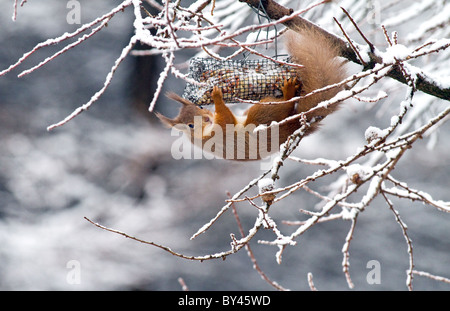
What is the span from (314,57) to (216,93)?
52 centimetres

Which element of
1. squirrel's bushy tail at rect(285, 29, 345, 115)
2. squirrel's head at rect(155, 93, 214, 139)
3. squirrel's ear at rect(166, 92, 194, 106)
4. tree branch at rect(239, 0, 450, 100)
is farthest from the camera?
squirrel's head at rect(155, 93, 214, 139)

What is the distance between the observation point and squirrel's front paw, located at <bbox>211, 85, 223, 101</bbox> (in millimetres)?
2496

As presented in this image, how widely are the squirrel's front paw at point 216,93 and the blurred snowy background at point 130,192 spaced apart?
343 centimetres

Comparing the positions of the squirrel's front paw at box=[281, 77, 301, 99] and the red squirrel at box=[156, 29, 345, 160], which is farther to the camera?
the squirrel's front paw at box=[281, 77, 301, 99]

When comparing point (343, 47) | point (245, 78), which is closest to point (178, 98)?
point (245, 78)

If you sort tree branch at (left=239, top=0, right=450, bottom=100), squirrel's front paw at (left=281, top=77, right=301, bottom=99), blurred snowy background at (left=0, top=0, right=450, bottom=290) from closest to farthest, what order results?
tree branch at (left=239, top=0, right=450, bottom=100) → squirrel's front paw at (left=281, top=77, right=301, bottom=99) → blurred snowy background at (left=0, top=0, right=450, bottom=290)

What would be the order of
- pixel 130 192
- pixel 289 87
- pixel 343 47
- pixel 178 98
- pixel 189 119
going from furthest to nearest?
pixel 130 192, pixel 189 119, pixel 178 98, pixel 289 87, pixel 343 47

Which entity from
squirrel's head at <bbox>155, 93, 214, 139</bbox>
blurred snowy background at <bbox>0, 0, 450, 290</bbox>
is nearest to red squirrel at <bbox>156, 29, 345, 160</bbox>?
squirrel's head at <bbox>155, 93, 214, 139</bbox>

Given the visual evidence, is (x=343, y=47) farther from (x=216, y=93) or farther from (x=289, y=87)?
(x=216, y=93)

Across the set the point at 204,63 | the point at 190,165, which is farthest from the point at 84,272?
the point at 204,63

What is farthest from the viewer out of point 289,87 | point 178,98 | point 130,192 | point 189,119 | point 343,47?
point 130,192

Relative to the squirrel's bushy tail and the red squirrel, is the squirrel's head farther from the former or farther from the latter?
the squirrel's bushy tail

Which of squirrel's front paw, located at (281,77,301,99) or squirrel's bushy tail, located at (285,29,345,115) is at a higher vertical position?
squirrel's bushy tail, located at (285,29,345,115)

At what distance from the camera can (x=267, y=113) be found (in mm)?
2727
